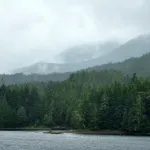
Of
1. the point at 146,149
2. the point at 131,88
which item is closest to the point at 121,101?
the point at 131,88

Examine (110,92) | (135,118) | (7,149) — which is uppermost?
(110,92)

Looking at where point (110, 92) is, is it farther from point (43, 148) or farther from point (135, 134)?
point (43, 148)

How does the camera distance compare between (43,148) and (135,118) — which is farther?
(135,118)

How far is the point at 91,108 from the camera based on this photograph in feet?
646

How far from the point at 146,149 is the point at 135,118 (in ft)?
230

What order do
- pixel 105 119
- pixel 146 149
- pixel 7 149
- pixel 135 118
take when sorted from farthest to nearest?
pixel 105 119, pixel 135 118, pixel 146 149, pixel 7 149

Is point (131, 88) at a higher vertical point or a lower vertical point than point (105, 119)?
higher

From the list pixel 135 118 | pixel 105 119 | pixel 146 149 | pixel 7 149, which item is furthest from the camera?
pixel 105 119

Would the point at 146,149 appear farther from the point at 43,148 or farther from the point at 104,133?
the point at 104,133

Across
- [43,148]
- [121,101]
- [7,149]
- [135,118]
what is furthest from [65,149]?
[121,101]

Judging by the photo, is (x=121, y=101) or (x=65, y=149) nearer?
(x=65, y=149)

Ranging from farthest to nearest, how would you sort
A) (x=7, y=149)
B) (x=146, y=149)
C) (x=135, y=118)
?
(x=135, y=118)
(x=146, y=149)
(x=7, y=149)

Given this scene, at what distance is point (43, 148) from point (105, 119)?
283ft

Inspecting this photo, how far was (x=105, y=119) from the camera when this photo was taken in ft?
614
